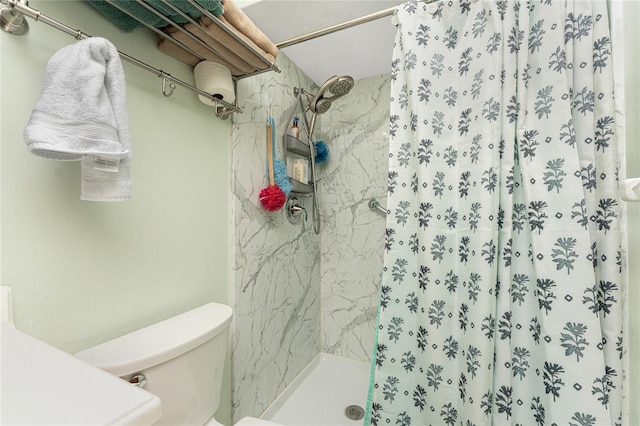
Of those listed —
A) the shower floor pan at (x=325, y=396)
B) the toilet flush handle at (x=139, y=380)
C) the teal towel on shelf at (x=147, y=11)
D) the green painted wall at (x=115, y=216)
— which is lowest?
the shower floor pan at (x=325, y=396)

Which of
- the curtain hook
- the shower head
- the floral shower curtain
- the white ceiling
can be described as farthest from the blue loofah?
the curtain hook

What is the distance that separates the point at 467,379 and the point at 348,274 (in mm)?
1105

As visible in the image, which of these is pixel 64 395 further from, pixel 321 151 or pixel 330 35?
pixel 321 151

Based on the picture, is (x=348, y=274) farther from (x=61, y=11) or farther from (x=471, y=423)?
(x=61, y=11)

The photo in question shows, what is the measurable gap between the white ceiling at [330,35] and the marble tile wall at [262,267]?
0.15 meters

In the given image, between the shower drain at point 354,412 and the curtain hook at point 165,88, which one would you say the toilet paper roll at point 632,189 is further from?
the shower drain at point 354,412

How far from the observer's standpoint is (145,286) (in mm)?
825

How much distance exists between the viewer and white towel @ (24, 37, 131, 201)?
0.52m

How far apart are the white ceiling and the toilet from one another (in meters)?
1.19

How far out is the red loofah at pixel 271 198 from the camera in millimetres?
1247

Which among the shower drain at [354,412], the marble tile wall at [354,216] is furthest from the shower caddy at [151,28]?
the shower drain at [354,412]

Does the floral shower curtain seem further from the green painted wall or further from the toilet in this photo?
the green painted wall

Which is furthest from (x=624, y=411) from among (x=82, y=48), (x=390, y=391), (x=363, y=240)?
(x=82, y=48)

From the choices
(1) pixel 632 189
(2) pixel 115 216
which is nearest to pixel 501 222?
(1) pixel 632 189
